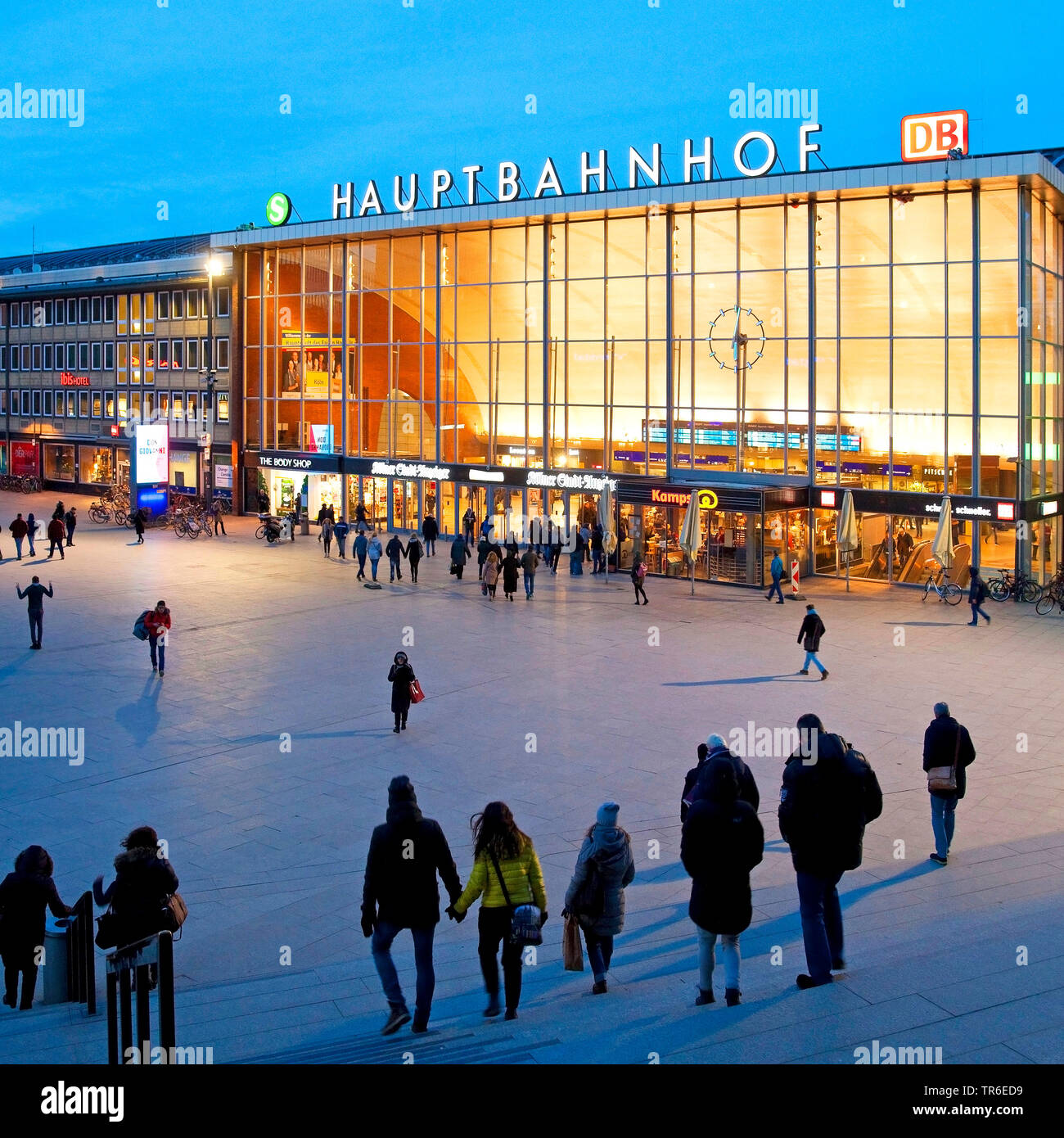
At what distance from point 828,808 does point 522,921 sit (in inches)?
78.5

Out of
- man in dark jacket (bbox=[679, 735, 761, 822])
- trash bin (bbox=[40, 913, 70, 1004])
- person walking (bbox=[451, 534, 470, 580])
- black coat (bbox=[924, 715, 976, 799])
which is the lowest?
trash bin (bbox=[40, 913, 70, 1004])

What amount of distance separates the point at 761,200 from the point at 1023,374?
956cm

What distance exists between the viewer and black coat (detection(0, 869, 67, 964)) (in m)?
8.74

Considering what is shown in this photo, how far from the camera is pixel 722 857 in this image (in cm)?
719

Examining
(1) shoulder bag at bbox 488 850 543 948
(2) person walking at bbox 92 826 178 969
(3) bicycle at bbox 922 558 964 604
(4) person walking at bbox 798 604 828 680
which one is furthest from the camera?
(3) bicycle at bbox 922 558 964 604

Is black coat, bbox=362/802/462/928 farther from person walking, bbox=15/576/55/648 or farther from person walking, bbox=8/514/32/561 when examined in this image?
person walking, bbox=8/514/32/561

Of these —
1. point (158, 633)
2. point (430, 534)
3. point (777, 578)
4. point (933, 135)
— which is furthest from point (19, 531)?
point (933, 135)

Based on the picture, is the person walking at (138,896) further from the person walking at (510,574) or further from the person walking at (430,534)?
Result: the person walking at (430,534)

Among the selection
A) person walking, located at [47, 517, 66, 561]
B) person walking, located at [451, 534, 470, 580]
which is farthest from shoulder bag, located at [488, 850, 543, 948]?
person walking, located at [47, 517, 66, 561]

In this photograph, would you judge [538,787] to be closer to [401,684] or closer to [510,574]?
[401,684]

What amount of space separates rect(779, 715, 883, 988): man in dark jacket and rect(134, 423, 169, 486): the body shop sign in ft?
141

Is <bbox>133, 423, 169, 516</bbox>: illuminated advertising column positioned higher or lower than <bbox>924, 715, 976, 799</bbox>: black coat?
higher
